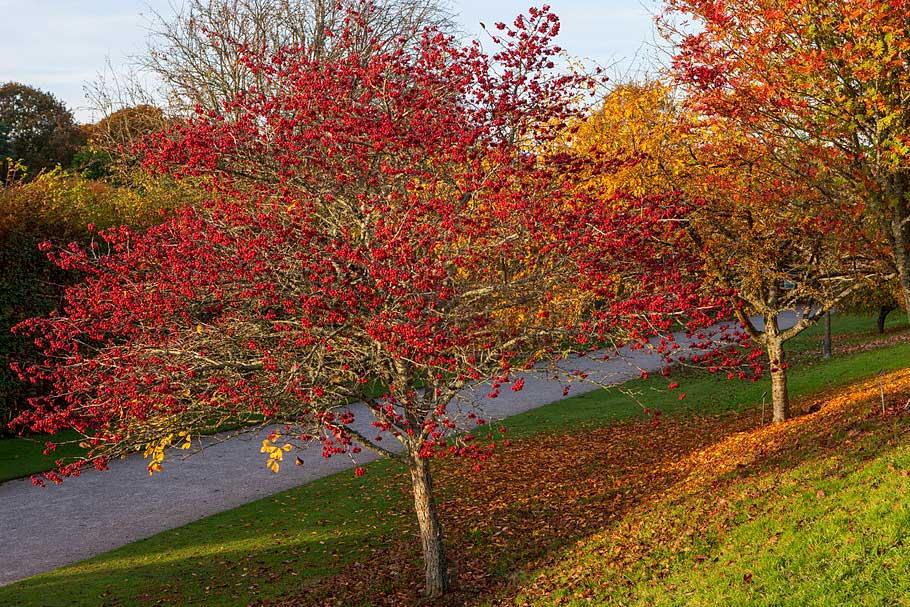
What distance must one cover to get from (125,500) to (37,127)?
130ft

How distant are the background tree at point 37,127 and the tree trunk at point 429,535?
41060 millimetres

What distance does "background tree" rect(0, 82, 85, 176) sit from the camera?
45.5m

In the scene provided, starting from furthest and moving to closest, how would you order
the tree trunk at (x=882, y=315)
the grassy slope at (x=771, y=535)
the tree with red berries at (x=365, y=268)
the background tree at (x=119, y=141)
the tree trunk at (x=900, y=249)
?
the tree trunk at (x=882, y=315)
the background tree at (x=119, y=141)
the tree trunk at (x=900, y=249)
the tree with red berries at (x=365, y=268)
the grassy slope at (x=771, y=535)

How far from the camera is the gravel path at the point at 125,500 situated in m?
13.3

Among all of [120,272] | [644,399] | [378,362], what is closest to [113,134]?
[644,399]

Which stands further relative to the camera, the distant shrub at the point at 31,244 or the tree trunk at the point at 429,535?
the distant shrub at the point at 31,244

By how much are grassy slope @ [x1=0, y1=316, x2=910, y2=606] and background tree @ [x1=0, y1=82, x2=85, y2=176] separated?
120 feet

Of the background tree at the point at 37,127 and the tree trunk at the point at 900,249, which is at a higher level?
the background tree at the point at 37,127

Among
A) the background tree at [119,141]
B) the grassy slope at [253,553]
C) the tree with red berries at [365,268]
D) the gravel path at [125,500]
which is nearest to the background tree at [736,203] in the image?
the gravel path at [125,500]

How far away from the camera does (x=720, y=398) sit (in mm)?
23516

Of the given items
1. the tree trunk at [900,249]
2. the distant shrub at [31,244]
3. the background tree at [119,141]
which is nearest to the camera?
the tree trunk at [900,249]

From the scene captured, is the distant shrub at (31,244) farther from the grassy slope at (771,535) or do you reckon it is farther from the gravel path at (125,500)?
the grassy slope at (771,535)

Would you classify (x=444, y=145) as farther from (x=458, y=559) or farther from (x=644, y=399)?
(x=644, y=399)

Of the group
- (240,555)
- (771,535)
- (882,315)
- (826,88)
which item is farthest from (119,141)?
(882,315)
